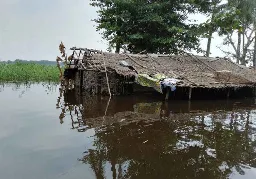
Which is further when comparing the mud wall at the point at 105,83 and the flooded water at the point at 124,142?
the mud wall at the point at 105,83

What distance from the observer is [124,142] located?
7.44 m

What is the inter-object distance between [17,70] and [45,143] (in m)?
17.3

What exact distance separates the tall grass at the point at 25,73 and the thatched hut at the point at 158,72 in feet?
18.2

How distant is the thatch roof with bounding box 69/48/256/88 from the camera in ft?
50.2

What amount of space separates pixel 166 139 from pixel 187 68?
10328mm

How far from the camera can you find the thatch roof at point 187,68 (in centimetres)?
1531

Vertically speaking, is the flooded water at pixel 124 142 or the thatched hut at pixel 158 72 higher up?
the thatched hut at pixel 158 72

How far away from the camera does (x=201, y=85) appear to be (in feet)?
47.7

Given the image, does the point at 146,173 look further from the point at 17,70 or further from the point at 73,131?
the point at 17,70

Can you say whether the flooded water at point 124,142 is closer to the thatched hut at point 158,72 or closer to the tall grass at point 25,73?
the thatched hut at point 158,72

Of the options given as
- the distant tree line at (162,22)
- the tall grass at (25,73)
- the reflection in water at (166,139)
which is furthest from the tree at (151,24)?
the reflection in water at (166,139)

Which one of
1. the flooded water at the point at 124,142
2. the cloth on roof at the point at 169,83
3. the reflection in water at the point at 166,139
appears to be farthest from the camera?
the cloth on roof at the point at 169,83


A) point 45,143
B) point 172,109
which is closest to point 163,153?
point 45,143

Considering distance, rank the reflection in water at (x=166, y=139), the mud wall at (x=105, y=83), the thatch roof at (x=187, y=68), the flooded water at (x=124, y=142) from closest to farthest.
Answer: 1. the flooded water at (x=124, y=142)
2. the reflection in water at (x=166, y=139)
3. the thatch roof at (x=187, y=68)
4. the mud wall at (x=105, y=83)
